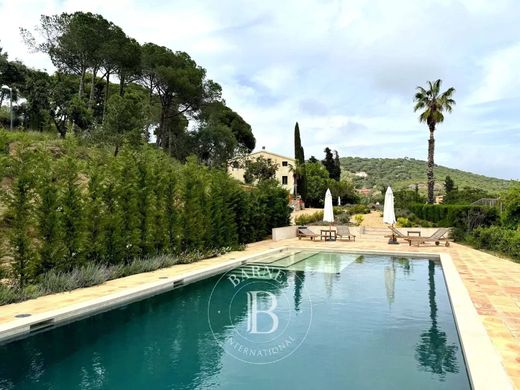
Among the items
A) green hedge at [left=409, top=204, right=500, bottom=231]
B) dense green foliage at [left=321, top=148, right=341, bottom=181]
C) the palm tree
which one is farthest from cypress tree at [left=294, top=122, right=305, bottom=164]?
green hedge at [left=409, top=204, right=500, bottom=231]

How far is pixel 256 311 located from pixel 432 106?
2698cm

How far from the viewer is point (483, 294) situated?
8523 mm

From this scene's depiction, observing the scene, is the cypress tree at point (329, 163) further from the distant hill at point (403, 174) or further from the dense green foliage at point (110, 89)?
the dense green foliage at point (110, 89)

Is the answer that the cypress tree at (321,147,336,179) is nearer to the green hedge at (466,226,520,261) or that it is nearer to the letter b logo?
the green hedge at (466,226,520,261)

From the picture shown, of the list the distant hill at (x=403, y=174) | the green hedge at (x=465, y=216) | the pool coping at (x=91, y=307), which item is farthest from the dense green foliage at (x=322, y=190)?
the pool coping at (x=91, y=307)

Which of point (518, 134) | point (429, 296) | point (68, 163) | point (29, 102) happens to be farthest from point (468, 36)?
point (29, 102)

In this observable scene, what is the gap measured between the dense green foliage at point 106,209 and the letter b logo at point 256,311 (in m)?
3.84

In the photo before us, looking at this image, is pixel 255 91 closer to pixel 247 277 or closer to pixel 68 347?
pixel 247 277

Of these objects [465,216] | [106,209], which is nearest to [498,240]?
[465,216]

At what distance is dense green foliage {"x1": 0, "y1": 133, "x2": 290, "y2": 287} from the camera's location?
8.73 meters

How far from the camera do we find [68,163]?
9.84 meters

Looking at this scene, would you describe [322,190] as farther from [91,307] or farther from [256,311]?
[91,307]

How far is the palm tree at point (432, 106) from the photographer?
30484mm

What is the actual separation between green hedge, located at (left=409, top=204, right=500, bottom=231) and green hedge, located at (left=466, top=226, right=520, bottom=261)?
7.04 feet
